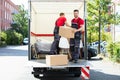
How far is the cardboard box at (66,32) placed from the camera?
13.4 m

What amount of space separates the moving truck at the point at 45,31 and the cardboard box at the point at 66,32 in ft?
1.89

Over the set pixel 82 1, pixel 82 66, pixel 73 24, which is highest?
pixel 82 1

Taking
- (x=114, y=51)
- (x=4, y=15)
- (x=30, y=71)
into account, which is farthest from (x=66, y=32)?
(x=4, y=15)

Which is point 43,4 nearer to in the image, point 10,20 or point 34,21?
point 34,21

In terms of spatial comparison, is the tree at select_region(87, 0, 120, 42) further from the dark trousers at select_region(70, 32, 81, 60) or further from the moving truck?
the dark trousers at select_region(70, 32, 81, 60)

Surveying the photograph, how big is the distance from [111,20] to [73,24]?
21.8 m

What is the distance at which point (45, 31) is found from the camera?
653 inches

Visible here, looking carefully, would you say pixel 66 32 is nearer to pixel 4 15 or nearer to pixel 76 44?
pixel 76 44

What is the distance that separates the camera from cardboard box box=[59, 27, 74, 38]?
1335cm

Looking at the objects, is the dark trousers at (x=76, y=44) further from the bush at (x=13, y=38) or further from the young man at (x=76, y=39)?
the bush at (x=13, y=38)

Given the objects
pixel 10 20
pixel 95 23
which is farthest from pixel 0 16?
pixel 95 23

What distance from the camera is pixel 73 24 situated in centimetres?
1380

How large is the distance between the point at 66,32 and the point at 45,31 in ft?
10.7

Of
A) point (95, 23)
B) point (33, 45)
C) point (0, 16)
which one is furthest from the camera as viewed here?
point (0, 16)
